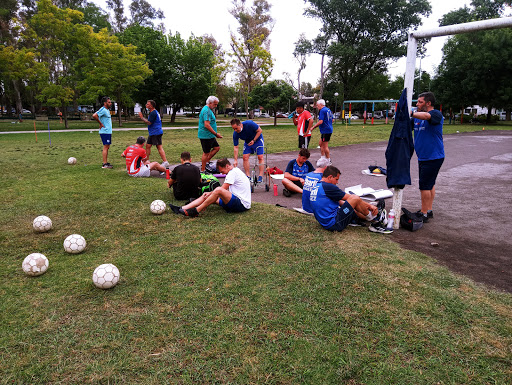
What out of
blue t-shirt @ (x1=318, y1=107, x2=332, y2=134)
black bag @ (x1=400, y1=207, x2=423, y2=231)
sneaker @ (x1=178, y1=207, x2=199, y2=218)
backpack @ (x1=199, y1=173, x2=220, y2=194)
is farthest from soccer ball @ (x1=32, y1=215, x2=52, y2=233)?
blue t-shirt @ (x1=318, y1=107, x2=332, y2=134)

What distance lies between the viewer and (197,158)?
495 inches

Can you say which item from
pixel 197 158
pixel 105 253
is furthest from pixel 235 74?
pixel 105 253

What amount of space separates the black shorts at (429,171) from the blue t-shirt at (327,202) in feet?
5.19

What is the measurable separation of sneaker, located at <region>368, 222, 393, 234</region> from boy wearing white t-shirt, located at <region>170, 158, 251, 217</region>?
2185 millimetres

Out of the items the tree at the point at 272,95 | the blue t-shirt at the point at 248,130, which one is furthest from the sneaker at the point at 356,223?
the tree at the point at 272,95

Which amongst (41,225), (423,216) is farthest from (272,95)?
(41,225)

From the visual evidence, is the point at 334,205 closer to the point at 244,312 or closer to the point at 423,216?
the point at 423,216

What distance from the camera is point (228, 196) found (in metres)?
6.05

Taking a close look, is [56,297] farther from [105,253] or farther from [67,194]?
[67,194]

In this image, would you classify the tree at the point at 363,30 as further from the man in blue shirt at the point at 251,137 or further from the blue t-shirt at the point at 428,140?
the blue t-shirt at the point at 428,140

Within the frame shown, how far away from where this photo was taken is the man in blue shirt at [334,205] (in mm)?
5285

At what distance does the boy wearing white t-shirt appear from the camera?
602 centimetres

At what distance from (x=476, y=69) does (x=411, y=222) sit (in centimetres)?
4516

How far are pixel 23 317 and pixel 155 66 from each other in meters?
38.2
